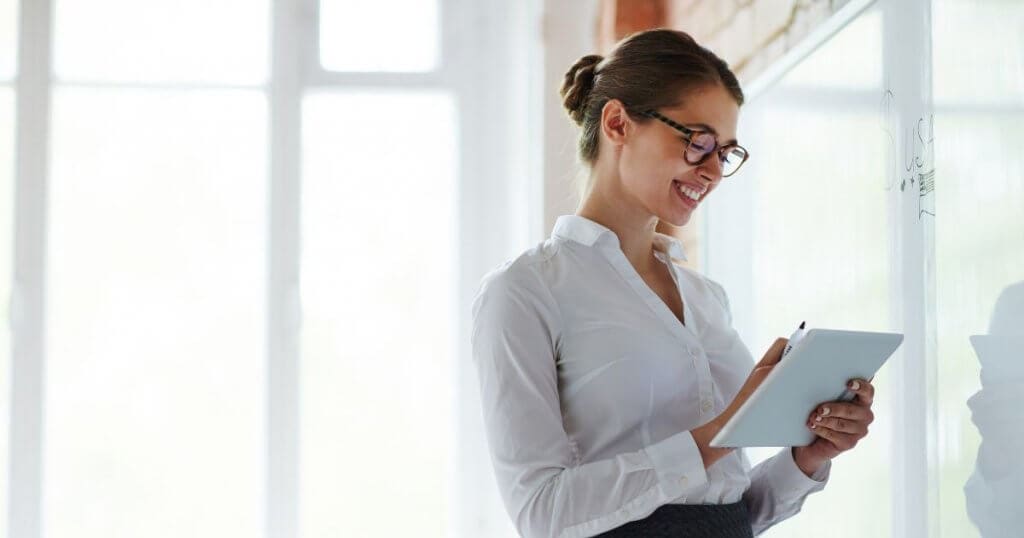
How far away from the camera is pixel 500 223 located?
Result: 3768 mm

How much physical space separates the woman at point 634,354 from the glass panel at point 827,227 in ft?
0.80

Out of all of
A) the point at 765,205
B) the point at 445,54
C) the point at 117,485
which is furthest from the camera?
the point at 445,54

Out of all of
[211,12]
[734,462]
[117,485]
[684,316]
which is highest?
[211,12]

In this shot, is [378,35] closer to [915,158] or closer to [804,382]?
[915,158]

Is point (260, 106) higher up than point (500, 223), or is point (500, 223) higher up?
point (260, 106)

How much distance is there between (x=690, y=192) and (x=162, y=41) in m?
2.76

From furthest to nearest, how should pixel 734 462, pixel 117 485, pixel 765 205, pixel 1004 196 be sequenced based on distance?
1. pixel 117 485
2. pixel 765 205
3. pixel 734 462
4. pixel 1004 196

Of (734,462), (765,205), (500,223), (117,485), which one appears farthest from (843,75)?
(117,485)

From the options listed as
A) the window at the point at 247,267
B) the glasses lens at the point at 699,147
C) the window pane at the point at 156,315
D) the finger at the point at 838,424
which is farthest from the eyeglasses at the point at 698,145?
the window pane at the point at 156,315

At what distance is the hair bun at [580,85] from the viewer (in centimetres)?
158

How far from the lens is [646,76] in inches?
57.7

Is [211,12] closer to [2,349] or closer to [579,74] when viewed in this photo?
[2,349]

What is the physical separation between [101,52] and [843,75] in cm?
272

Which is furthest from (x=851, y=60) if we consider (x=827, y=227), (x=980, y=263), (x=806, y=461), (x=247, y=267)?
(x=247, y=267)
